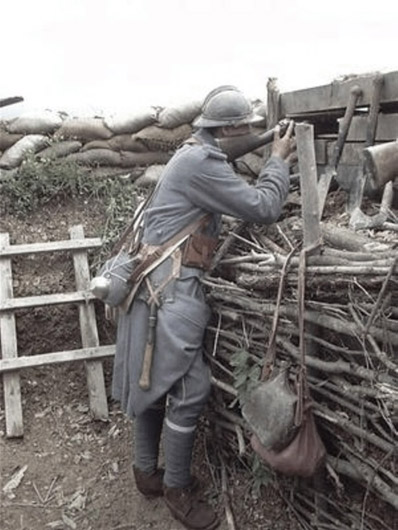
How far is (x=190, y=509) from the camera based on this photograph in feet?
9.67

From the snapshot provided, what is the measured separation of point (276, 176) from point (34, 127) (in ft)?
8.69

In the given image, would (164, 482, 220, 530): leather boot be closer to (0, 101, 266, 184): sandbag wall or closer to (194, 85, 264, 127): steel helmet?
(194, 85, 264, 127): steel helmet

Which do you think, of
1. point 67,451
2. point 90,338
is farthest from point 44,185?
point 67,451

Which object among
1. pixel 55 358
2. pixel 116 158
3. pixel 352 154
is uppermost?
pixel 352 154

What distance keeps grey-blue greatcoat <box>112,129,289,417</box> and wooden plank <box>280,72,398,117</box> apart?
1.65 feet

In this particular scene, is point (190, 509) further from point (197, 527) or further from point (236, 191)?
point (236, 191)

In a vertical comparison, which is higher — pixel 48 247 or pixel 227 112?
pixel 227 112

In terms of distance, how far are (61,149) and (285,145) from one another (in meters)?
2.36

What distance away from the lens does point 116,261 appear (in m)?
2.98

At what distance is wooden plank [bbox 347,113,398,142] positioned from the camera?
285 cm

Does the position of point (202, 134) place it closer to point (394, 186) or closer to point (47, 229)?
point (394, 186)

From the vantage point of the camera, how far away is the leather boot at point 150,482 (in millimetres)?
3139

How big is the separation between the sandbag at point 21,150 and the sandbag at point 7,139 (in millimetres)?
97

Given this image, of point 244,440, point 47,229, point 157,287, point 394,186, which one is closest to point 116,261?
point 157,287
